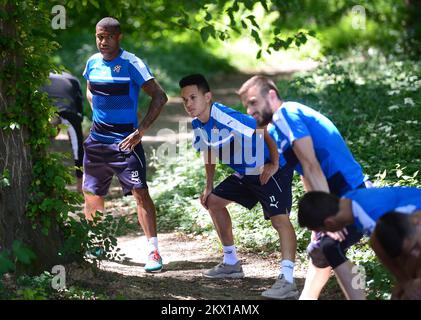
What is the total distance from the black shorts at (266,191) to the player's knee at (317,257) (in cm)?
107

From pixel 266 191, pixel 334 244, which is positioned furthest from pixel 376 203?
pixel 266 191

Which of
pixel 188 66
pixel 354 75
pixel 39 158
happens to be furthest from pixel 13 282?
pixel 188 66

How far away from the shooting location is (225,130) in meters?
6.86

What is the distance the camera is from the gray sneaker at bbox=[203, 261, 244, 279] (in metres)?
7.27

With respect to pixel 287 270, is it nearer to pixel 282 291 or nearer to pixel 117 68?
pixel 282 291

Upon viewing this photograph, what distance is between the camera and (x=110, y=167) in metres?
7.69

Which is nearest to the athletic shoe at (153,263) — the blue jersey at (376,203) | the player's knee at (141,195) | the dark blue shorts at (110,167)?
the player's knee at (141,195)

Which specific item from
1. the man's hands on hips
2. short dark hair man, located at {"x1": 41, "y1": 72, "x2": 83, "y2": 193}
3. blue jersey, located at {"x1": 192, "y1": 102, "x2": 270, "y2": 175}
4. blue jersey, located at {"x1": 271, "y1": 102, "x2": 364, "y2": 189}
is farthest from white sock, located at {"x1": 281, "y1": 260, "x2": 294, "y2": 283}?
short dark hair man, located at {"x1": 41, "y1": 72, "x2": 83, "y2": 193}

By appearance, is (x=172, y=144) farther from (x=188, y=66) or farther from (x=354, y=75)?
(x=188, y=66)

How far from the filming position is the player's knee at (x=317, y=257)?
5621 millimetres

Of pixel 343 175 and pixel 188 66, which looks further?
pixel 188 66

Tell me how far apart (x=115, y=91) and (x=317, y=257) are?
276 cm
